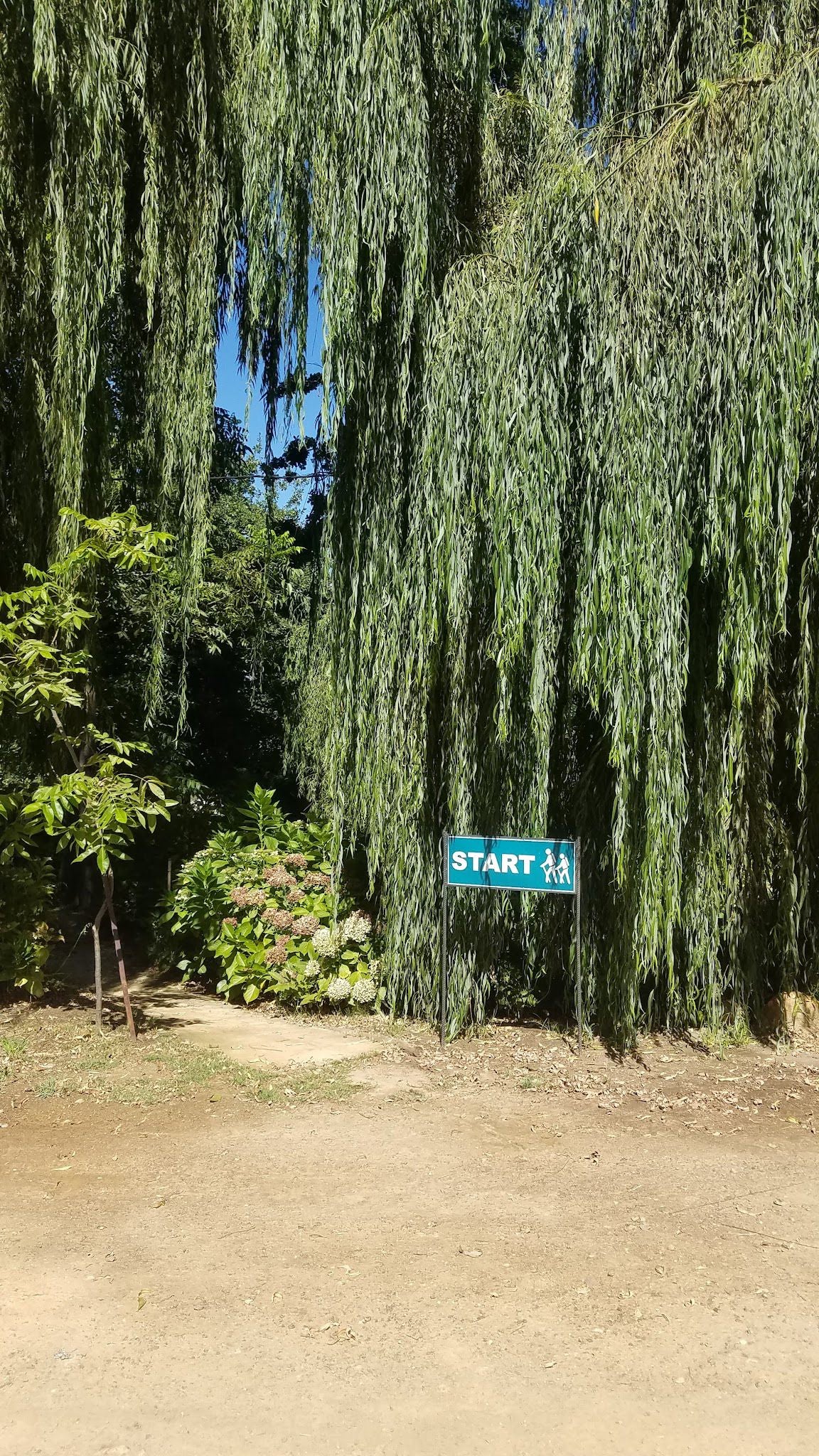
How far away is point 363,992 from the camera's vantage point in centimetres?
620

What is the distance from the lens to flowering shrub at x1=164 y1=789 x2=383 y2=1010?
20.6ft

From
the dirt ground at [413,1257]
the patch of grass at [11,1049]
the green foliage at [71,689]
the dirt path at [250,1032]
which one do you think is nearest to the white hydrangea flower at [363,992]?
the dirt path at [250,1032]

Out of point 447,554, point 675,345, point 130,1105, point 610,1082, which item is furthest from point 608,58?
point 130,1105

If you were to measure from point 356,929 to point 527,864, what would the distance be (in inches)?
55.7

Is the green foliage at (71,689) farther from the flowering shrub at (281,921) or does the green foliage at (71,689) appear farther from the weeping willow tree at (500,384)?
the flowering shrub at (281,921)

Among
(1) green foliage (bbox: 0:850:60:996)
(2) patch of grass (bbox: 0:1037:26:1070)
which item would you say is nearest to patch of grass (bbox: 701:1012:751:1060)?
(2) patch of grass (bbox: 0:1037:26:1070)

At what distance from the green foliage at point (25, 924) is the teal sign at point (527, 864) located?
298 centimetres

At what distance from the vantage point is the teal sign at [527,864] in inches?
208

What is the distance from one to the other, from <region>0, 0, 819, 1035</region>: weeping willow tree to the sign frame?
0.10 meters

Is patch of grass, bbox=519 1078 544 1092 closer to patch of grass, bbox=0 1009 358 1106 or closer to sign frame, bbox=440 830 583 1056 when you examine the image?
sign frame, bbox=440 830 583 1056

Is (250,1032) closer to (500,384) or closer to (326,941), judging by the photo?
(326,941)

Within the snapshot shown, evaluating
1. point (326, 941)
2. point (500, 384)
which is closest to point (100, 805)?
point (326, 941)

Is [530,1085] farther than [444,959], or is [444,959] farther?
[444,959]

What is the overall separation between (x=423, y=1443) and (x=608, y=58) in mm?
6160
